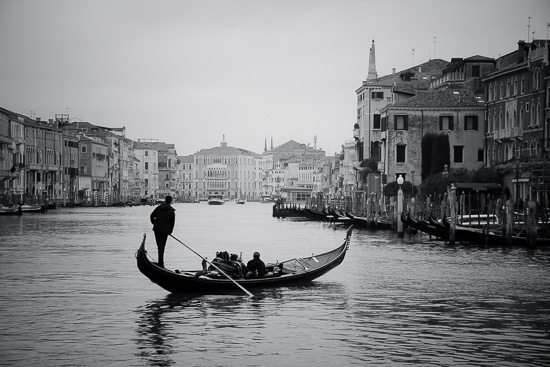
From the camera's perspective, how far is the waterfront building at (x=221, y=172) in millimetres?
165375

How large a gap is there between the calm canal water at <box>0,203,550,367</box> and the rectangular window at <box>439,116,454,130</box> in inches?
965

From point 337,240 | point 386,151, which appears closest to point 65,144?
point 386,151

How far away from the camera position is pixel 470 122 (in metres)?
47.2

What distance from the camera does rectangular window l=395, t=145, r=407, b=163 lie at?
4922 cm

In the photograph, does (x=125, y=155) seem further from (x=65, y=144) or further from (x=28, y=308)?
(x=28, y=308)

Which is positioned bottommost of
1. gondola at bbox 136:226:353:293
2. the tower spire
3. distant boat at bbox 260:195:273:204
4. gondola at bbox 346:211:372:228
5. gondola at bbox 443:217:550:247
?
gondola at bbox 136:226:353:293

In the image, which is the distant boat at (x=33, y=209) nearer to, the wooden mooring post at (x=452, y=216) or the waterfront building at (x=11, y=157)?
the waterfront building at (x=11, y=157)

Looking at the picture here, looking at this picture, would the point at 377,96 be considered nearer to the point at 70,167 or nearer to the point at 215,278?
the point at 70,167

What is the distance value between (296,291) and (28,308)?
4.14m

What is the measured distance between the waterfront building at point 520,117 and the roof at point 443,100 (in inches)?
116

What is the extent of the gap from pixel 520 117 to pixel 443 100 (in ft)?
30.4

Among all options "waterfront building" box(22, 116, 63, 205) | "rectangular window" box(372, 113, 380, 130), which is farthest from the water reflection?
"waterfront building" box(22, 116, 63, 205)

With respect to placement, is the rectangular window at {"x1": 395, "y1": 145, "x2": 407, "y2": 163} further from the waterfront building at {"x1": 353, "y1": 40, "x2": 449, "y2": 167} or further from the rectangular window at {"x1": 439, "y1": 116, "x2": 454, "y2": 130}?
the waterfront building at {"x1": 353, "y1": 40, "x2": 449, "y2": 167}

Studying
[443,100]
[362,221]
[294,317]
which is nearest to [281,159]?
[443,100]
